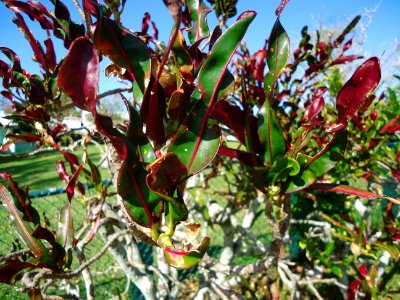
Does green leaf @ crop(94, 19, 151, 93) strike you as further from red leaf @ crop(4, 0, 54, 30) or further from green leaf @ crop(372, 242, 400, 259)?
green leaf @ crop(372, 242, 400, 259)

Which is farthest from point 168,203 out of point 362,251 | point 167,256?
point 362,251

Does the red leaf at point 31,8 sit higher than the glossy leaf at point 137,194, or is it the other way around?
the red leaf at point 31,8

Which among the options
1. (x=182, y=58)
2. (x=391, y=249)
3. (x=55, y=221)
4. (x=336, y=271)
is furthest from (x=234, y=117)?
(x=55, y=221)

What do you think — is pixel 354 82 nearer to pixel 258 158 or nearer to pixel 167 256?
pixel 258 158

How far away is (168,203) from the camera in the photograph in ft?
1.85

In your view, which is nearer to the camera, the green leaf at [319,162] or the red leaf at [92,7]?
the red leaf at [92,7]

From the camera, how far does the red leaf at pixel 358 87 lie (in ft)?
1.66

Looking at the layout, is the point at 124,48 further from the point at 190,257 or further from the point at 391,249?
the point at 391,249

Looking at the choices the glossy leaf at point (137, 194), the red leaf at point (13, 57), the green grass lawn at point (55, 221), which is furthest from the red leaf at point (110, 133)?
the green grass lawn at point (55, 221)

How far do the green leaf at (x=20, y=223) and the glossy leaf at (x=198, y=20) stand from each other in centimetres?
57

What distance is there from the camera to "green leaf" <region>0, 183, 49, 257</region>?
73 centimetres

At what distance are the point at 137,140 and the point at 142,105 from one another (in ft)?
0.20

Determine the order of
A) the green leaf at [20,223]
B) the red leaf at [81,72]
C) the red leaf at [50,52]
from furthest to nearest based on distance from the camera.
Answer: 1. the red leaf at [50,52]
2. the green leaf at [20,223]
3. the red leaf at [81,72]

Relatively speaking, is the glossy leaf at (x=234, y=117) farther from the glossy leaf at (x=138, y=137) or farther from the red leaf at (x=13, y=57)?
the red leaf at (x=13, y=57)
